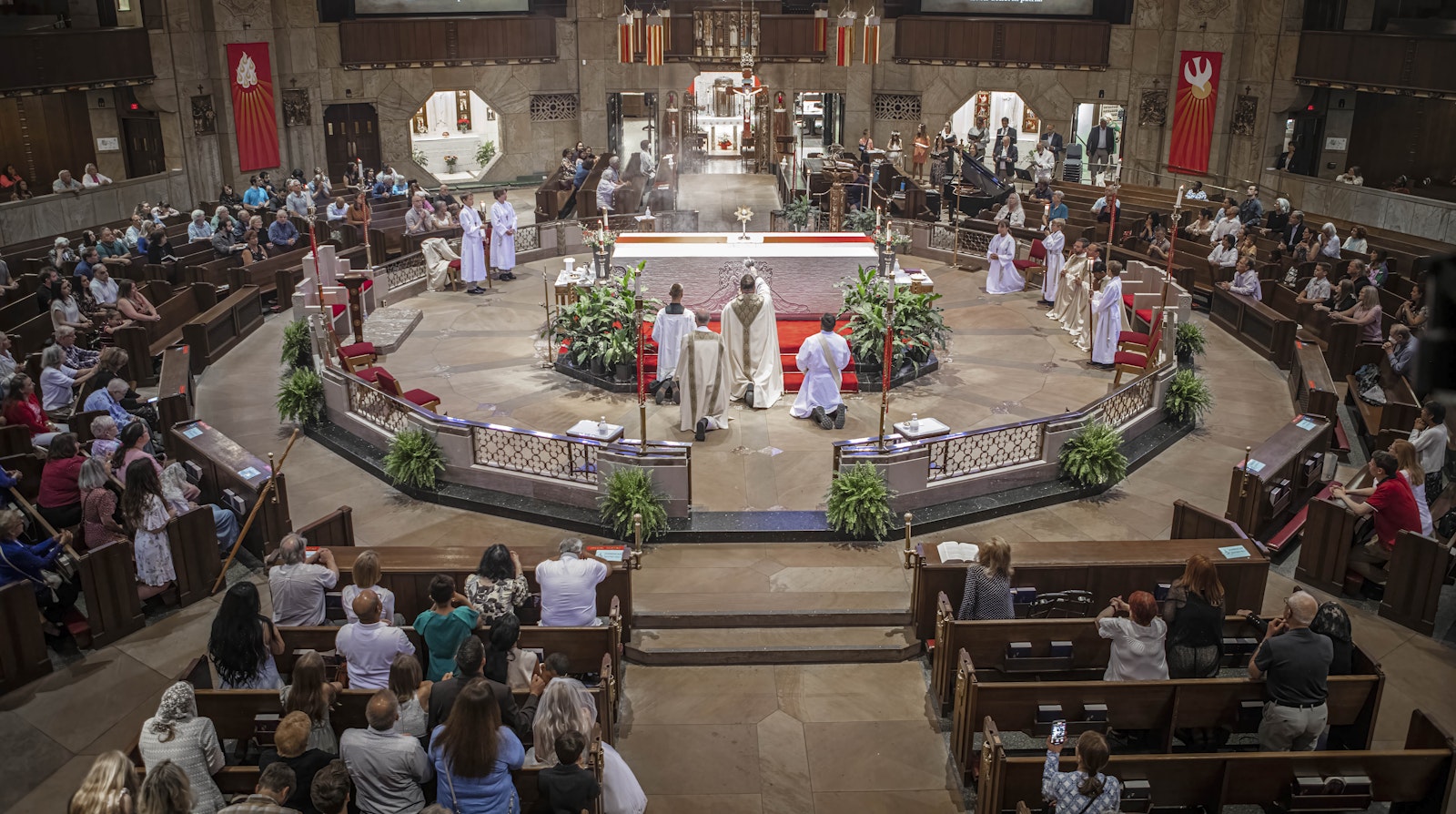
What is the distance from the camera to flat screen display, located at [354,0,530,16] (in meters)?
29.1

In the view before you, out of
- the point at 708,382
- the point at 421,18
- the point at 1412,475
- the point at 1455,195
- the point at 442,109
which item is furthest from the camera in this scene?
the point at 442,109

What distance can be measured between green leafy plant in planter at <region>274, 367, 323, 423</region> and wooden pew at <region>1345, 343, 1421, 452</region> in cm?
1196

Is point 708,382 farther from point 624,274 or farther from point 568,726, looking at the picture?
point 568,726

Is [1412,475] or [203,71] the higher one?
[203,71]

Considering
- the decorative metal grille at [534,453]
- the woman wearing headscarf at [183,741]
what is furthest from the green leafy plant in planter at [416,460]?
the woman wearing headscarf at [183,741]

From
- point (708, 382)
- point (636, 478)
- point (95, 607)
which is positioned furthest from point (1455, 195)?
point (95, 607)

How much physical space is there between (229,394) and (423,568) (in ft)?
24.8

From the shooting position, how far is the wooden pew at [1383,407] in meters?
12.4

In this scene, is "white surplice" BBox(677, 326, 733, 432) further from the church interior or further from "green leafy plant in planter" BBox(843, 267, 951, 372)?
"green leafy plant in planter" BBox(843, 267, 951, 372)

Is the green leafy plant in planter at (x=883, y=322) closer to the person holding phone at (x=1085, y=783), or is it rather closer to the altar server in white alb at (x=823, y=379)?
the altar server in white alb at (x=823, y=379)

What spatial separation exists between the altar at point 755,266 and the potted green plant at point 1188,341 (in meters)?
4.30

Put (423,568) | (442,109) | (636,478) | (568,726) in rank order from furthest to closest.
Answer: (442,109) → (636,478) → (423,568) → (568,726)

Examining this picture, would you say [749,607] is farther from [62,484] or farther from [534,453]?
[62,484]

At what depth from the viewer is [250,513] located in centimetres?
1051
